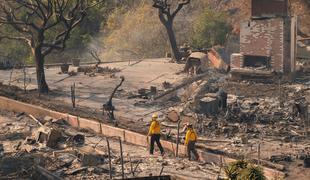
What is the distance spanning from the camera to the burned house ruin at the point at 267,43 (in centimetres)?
2967

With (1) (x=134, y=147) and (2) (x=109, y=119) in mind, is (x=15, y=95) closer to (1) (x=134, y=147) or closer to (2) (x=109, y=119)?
(2) (x=109, y=119)

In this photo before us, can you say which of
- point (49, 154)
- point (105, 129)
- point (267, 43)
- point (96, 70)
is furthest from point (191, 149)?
point (96, 70)

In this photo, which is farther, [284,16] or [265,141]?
[284,16]

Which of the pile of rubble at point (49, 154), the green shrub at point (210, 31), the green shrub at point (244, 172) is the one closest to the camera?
the green shrub at point (244, 172)

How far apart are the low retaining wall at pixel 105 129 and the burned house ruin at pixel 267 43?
10509 mm

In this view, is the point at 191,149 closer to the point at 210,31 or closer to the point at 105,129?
the point at 105,129

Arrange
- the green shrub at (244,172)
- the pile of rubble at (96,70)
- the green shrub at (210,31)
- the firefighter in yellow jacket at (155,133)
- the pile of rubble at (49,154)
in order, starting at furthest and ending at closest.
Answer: the green shrub at (210,31), the pile of rubble at (96,70), the firefighter in yellow jacket at (155,133), the pile of rubble at (49,154), the green shrub at (244,172)

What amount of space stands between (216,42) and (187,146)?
2318 cm

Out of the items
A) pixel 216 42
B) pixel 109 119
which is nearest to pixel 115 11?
pixel 216 42

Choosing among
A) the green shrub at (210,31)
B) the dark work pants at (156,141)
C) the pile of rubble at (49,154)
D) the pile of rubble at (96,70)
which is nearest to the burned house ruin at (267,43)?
the pile of rubble at (96,70)

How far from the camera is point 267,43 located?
30.0 metres

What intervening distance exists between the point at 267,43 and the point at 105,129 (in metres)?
11.9

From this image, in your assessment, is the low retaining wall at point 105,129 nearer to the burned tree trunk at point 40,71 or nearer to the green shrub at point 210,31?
the burned tree trunk at point 40,71

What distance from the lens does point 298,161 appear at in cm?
1802
